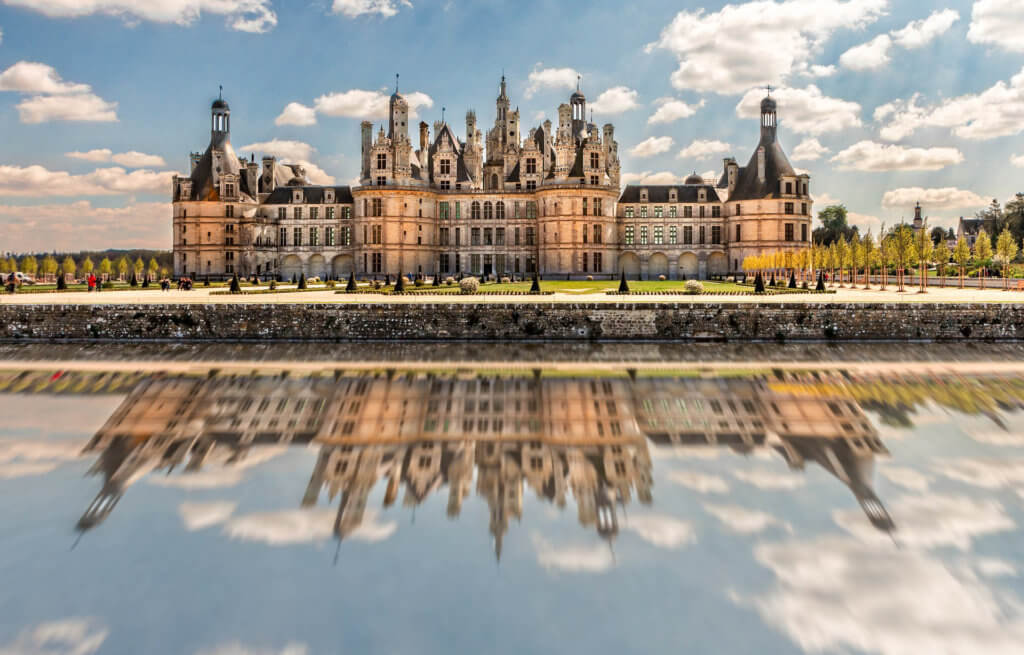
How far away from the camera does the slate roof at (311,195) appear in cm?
6275

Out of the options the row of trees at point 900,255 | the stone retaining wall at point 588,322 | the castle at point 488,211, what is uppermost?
the castle at point 488,211

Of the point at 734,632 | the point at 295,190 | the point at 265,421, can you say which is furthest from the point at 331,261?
the point at 734,632

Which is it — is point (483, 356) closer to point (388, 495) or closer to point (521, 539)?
point (388, 495)

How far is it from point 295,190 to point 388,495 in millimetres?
57839

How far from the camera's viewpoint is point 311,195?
63312 millimetres

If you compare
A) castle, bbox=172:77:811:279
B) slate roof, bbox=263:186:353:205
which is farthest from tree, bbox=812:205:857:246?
slate roof, bbox=263:186:353:205

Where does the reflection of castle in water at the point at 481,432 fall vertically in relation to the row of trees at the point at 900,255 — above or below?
below

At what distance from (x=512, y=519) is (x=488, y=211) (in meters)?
53.5

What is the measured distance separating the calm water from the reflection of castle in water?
0.25ft

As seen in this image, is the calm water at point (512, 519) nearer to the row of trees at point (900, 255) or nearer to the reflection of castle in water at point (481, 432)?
the reflection of castle in water at point (481, 432)

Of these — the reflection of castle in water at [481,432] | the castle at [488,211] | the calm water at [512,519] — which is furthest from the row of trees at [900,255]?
the reflection of castle in water at [481,432]

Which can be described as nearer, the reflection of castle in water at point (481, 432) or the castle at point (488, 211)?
the reflection of castle in water at point (481, 432)

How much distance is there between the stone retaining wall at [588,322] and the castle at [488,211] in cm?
3112

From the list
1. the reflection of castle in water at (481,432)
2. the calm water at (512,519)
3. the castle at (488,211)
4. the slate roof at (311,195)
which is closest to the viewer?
the calm water at (512,519)
